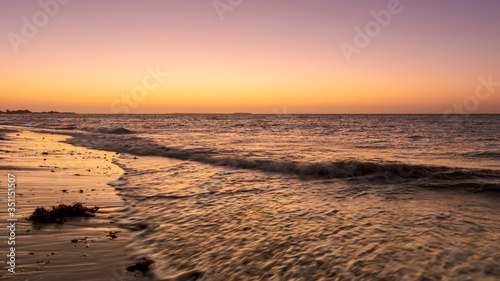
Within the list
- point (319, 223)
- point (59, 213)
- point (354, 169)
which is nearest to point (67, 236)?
point (59, 213)

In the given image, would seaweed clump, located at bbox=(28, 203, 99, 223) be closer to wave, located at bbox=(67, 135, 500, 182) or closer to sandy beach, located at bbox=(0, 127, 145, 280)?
sandy beach, located at bbox=(0, 127, 145, 280)

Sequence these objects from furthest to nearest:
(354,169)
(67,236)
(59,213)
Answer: (354,169) → (59,213) → (67,236)

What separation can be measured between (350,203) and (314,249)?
3590 mm

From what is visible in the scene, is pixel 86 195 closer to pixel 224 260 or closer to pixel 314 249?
pixel 224 260

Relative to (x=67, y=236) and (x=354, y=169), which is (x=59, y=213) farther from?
(x=354, y=169)

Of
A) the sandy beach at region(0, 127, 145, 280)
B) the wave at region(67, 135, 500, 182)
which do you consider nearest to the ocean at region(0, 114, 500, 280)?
the wave at region(67, 135, 500, 182)

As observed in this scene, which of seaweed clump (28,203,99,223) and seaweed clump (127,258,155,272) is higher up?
seaweed clump (28,203,99,223)

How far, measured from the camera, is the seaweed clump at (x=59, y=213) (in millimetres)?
6582

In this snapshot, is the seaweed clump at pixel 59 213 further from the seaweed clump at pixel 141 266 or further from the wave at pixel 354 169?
the wave at pixel 354 169

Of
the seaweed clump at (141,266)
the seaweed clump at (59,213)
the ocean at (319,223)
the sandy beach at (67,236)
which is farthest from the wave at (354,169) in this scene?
the seaweed clump at (141,266)

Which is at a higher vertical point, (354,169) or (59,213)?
(59,213)

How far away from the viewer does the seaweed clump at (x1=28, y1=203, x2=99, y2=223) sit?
6.58 metres

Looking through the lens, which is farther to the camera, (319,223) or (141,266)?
(319,223)

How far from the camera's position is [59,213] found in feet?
22.6
